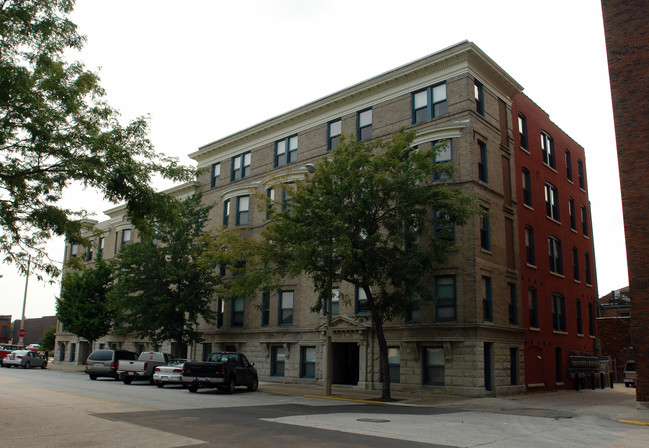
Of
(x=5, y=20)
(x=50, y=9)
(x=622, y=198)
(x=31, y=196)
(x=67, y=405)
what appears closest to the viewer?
(x=5, y=20)

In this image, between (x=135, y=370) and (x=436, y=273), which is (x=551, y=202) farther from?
(x=135, y=370)

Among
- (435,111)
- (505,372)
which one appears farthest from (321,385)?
(435,111)

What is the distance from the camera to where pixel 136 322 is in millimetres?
33656

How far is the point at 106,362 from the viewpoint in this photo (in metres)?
28.9

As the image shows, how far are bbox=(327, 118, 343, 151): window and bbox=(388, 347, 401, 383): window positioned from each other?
40.8 feet

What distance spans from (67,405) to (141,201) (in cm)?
671

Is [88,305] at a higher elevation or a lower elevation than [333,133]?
lower

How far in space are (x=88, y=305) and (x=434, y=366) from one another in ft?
98.4

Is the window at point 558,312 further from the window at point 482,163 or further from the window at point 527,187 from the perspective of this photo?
the window at point 482,163

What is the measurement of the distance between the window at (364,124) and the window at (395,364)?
11791 millimetres

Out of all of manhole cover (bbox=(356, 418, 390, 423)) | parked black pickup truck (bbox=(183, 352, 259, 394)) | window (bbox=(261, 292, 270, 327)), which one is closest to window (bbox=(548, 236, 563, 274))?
window (bbox=(261, 292, 270, 327))

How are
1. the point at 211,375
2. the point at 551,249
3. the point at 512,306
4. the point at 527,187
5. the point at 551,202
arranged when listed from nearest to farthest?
1. the point at 211,375
2. the point at 512,306
3. the point at 527,187
4. the point at 551,249
5. the point at 551,202

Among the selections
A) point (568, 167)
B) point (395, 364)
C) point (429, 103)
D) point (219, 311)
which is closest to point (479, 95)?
point (429, 103)

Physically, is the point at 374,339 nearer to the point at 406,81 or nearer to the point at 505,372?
the point at 505,372
